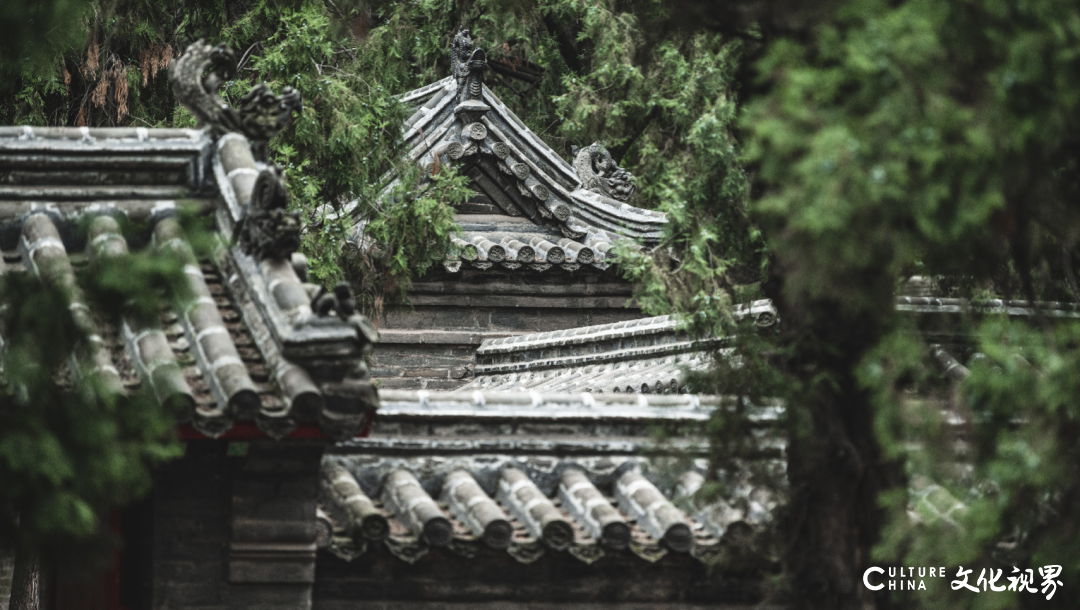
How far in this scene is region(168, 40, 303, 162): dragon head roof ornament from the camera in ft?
22.2

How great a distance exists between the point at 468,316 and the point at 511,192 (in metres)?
1.46

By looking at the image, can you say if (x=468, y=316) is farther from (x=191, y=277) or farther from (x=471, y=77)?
(x=191, y=277)

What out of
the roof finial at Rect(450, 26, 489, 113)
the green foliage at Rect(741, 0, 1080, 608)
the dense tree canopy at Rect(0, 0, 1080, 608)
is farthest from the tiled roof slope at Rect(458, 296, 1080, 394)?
the green foliage at Rect(741, 0, 1080, 608)

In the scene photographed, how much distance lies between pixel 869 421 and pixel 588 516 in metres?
1.90

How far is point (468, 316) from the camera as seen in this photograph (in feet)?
48.4

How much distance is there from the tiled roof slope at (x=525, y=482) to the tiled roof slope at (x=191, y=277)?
2.95 ft

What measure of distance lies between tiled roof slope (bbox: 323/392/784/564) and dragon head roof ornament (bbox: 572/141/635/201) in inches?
341

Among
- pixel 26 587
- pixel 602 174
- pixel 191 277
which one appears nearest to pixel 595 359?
pixel 602 174

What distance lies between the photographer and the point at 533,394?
694 centimetres

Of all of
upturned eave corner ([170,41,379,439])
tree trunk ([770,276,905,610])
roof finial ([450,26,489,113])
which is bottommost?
tree trunk ([770,276,905,610])

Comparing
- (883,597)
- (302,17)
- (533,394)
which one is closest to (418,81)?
(302,17)

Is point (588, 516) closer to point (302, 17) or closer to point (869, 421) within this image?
point (869, 421)

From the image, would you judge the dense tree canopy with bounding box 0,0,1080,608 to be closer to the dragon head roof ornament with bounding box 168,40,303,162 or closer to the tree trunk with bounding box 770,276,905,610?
the tree trunk with bounding box 770,276,905,610

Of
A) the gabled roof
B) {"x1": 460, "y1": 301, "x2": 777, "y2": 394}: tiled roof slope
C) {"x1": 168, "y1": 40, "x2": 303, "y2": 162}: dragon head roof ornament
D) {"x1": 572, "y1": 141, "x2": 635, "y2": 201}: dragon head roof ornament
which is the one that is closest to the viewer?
{"x1": 168, "y1": 40, "x2": 303, "y2": 162}: dragon head roof ornament
